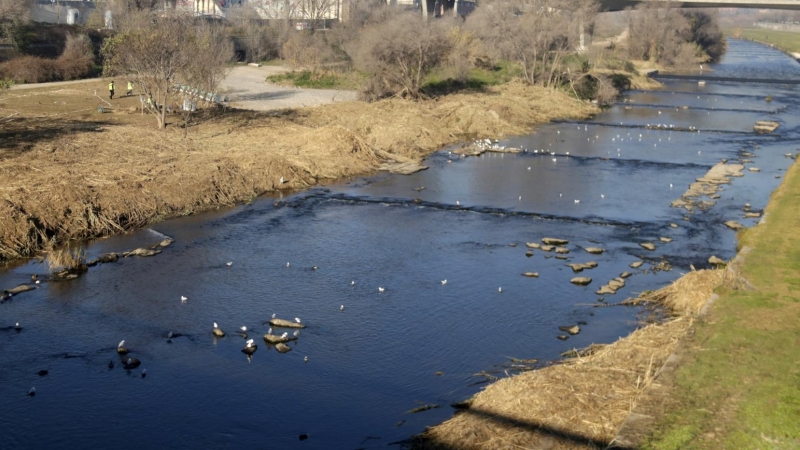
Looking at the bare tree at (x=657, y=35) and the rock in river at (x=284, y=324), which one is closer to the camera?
the rock in river at (x=284, y=324)

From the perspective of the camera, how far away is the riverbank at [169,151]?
22500 mm

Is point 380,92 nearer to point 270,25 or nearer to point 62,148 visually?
point 62,148

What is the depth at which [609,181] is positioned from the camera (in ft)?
102

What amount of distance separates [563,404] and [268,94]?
36931mm

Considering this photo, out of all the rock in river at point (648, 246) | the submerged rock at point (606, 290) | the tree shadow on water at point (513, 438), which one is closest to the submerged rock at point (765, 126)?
the rock in river at point (648, 246)

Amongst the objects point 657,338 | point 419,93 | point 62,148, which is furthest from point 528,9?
point 657,338

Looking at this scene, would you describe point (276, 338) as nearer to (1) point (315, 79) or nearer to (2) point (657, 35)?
(1) point (315, 79)

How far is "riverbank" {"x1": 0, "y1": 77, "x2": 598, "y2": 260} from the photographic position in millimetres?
22500

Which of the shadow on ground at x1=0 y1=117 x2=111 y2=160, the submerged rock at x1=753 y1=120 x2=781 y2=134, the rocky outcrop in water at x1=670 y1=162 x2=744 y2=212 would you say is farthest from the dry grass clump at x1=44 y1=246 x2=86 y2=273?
the submerged rock at x1=753 y1=120 x2=781 y2=134

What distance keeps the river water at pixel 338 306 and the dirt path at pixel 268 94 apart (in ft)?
44.4

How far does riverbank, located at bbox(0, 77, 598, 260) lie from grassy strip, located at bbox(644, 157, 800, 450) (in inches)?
599

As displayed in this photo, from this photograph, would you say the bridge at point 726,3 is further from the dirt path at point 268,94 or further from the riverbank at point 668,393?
the riverbank at point 668,393

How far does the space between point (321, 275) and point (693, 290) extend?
26.5 feet

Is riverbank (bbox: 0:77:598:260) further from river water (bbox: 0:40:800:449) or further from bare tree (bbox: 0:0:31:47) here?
bare tree (bbox: 0:0:31:47)
